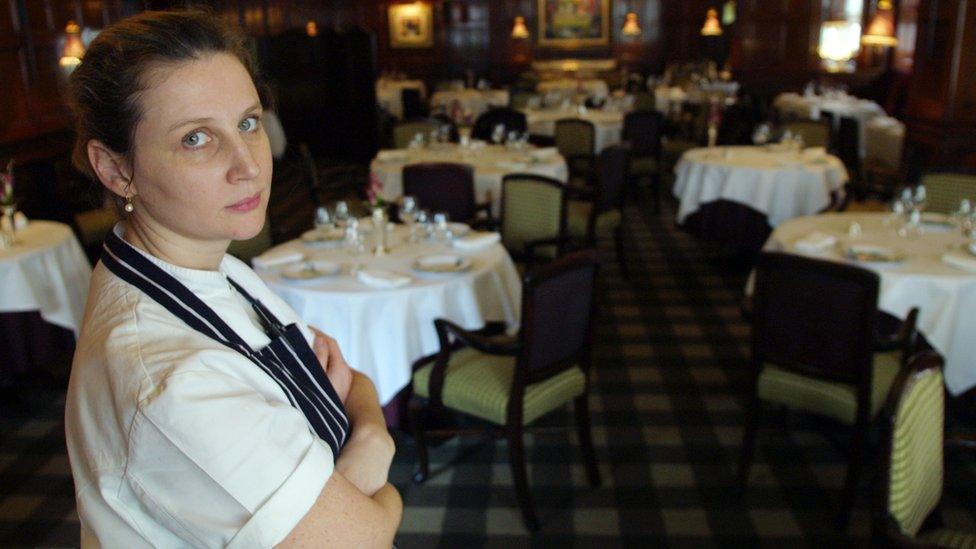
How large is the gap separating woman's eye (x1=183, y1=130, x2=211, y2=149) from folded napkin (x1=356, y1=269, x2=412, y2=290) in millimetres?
2341

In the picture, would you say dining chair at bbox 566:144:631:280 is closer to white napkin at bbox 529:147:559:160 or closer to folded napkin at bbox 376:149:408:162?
white napkin at bbox 529:147:559:160

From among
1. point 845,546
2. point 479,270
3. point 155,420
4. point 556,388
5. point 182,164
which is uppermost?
point 182,164

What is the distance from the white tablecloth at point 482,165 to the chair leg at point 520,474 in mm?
2904

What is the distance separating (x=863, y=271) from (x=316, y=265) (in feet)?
7.36

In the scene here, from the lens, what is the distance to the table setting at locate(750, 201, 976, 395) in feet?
10.9

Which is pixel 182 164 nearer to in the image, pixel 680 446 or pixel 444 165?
pixel 680 446

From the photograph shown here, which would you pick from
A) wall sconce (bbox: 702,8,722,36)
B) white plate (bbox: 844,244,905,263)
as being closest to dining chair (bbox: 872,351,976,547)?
white plate (bbox: 844,244,905,263)

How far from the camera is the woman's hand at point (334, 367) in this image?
137 cm

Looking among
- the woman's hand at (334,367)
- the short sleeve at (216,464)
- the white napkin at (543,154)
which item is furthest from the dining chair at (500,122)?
the short sleeve at (216,464)

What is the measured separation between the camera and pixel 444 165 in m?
5.10

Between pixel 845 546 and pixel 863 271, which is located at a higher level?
pixel 863 271

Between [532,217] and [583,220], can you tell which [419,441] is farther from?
[583,220]

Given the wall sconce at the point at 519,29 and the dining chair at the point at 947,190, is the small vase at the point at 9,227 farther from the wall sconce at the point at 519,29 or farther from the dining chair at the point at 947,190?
the wall sconce at the point at 519,29

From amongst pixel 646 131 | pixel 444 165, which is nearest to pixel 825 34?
pixel 646 131
